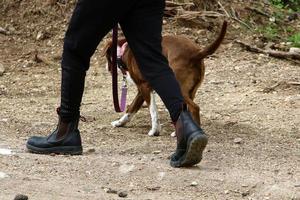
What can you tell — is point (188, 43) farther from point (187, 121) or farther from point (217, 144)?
point (187, 121)

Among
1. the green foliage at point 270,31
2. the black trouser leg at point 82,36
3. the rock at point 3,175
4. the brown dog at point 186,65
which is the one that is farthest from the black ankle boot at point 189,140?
the green foliage at point 270,31

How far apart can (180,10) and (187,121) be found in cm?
623

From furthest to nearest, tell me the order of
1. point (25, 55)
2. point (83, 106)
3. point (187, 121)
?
point (25, 55) → point (83, 106) → point (187, 121)

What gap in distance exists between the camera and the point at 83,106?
8.41 m

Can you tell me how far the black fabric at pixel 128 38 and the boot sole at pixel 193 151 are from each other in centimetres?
23

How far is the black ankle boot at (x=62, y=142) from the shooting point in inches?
221

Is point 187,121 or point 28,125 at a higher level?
point 187,121

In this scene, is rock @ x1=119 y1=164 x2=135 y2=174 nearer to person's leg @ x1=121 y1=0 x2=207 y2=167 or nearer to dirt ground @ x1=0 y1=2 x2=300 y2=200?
dirt ground @ x1=0 y1=2 x2=300 y2=200

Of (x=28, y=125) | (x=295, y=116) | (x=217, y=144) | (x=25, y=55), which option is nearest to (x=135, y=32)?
(x=217, y=144)

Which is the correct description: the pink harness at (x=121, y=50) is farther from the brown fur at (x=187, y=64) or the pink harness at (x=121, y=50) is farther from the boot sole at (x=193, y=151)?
the boot sole at (x=193, y=151)

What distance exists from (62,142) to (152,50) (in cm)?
102

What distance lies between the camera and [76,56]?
5.34m

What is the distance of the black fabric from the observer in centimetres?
517

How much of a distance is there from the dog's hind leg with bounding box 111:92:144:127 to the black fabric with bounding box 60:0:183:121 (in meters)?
2.11
